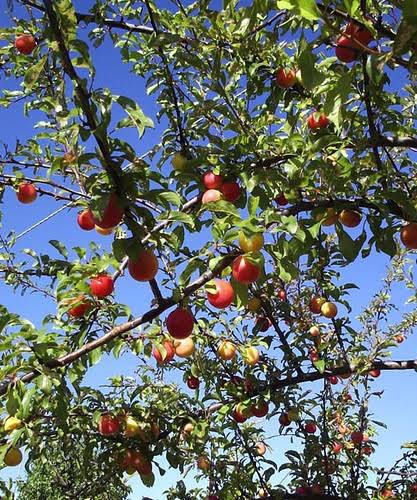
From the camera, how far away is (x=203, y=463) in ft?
13.3

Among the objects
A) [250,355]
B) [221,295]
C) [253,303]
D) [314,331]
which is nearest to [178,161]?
[221,295]

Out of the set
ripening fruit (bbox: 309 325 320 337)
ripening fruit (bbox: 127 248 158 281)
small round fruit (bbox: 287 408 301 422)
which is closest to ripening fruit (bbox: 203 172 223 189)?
ripening fruit (bbox: 127 248 158 281)

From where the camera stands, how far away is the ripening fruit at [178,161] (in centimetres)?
275

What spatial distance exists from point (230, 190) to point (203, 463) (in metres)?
2.44

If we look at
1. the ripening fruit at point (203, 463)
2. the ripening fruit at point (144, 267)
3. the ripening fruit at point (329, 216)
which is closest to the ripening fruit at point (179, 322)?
the ripening fruit at point (144, 267)

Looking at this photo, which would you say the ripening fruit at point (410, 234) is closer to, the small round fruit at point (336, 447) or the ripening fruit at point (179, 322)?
the ripening fruit at point (179, 322)

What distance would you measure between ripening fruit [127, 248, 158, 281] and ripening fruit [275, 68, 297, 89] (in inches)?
53.0

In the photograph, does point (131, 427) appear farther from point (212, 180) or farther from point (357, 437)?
point (357, 437)

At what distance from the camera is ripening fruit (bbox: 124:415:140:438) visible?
329 cm

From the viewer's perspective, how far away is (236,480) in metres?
3.73

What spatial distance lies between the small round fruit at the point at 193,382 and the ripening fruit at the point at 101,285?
181 centimetres

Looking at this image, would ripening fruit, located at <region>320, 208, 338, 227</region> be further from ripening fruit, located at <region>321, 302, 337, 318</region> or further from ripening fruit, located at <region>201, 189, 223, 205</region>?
ripening fruit, located at <region>321, 302, 337, 318</region>

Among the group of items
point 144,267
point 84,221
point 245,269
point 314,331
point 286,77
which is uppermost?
point 286,77

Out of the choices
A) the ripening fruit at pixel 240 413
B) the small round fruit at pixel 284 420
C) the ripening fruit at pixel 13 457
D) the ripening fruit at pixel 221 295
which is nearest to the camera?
the ripening fruit at pixel 221 295
